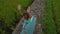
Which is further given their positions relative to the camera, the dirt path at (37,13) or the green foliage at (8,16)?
the dirt path at (37,13)

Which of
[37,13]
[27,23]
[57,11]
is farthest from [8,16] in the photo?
[57,11]

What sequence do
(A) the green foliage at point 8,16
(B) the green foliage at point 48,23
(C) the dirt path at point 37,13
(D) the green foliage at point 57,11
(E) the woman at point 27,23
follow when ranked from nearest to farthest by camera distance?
(E) the woman at point 27,23 → (A) the green foliage at point 8,16 → (C) the dirt path at point 37,13 → (B) the green foliage at point 48,23 → (D) the green foliage at point 57,11

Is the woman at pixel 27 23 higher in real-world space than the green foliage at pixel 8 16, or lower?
lower

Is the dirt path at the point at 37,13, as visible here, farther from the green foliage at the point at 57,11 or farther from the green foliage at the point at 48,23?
the green foliage at the point at 57,11

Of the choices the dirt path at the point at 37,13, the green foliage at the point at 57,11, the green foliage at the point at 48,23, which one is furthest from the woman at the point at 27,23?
the green foliage at the point at 57,11

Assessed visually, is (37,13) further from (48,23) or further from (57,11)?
(57,11)

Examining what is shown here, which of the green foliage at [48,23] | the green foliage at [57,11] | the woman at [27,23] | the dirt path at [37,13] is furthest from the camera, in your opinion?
the green foliage at [57,11]

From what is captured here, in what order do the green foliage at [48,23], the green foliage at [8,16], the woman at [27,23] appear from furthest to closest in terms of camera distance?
the green foliage at [48,23]
the green foliage at [8,16]
the woman at [27,23]

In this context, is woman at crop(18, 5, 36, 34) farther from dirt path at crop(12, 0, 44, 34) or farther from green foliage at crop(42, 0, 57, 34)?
green foliage at crop(42, 0, 57, 34)

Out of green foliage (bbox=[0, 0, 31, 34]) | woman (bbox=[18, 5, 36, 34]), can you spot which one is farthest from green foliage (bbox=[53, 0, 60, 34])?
woman (bbox=[18, 5, 36, 34])

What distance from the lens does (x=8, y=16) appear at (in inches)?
237

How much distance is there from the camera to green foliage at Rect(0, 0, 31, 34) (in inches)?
227

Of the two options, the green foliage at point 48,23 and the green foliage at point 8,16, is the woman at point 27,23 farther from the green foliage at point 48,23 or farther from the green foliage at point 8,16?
the green foliage at point 48,23

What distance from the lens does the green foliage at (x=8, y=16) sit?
576 cm
